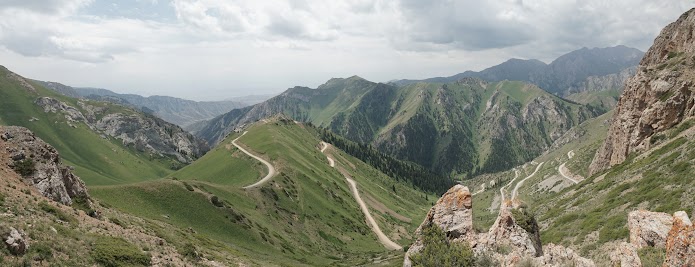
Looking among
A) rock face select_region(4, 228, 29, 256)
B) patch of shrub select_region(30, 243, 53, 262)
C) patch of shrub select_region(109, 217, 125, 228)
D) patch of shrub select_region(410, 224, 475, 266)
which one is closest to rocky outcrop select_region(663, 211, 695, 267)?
patch of shrub select_region(410, 224, 475, 266)

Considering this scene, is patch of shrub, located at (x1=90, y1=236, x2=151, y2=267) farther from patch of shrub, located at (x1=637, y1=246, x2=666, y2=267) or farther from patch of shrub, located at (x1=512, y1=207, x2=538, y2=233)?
patch of shrub, located at (x1=637, y1=246, x2=666, y2=267)

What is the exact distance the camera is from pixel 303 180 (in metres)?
140

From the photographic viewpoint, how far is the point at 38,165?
43656 millimetres

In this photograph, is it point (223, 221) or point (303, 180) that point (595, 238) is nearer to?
point (223, 221)

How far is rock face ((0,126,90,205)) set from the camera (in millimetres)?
42031

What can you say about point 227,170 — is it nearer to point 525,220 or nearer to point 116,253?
point 116,253

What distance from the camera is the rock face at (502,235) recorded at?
27539 millimetres

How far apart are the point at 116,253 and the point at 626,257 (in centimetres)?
3669

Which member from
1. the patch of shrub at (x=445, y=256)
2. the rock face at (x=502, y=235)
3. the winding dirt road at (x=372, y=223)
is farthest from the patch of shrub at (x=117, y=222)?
the winding dirt road at (x=372, y=223)

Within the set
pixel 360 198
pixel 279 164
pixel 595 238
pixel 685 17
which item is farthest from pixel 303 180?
pixel 685 17

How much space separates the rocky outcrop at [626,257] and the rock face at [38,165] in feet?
171

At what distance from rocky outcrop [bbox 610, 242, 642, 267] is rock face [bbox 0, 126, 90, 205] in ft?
171

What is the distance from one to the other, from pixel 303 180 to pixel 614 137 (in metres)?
100

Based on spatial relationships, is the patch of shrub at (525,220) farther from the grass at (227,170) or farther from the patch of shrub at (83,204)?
→ the grass at (227,170)
